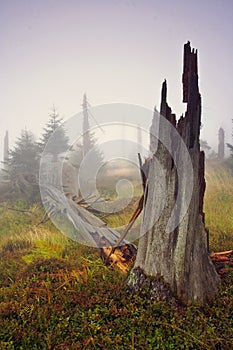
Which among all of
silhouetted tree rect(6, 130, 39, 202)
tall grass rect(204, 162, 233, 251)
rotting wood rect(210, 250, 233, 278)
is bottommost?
rotting wood rect(210, 250, 233, 278)

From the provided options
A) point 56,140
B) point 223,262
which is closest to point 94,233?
point 223,262

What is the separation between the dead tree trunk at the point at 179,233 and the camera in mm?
4094

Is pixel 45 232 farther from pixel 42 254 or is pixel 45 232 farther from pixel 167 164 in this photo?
pixel 167 164

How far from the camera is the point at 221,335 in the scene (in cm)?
345

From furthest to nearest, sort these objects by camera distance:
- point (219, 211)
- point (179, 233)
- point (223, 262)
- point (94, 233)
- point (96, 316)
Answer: point (219, 211)
point (94, 233)
point (223, 262)
point (179, 233)
point (96, 316)

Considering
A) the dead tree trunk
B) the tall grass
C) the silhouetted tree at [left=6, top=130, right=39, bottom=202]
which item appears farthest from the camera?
the silhouetted tree at [left=6, top=130, right=39, bottom=202]

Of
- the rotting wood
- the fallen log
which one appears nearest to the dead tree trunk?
the rotting wood

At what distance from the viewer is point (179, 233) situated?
13.7 ft

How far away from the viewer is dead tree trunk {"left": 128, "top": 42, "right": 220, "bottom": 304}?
4.09 metres

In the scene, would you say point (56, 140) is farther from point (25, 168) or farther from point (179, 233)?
point (179, 233)

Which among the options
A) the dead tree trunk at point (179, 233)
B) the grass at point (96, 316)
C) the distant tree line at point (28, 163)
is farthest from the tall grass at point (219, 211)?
the distant tree line at point (28, 163)

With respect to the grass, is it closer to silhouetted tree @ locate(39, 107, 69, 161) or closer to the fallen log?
the fallen log

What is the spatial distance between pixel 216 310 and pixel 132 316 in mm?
1236

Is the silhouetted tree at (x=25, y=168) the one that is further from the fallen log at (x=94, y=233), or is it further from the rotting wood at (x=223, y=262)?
the rotting wood at (x=223, y=262)
